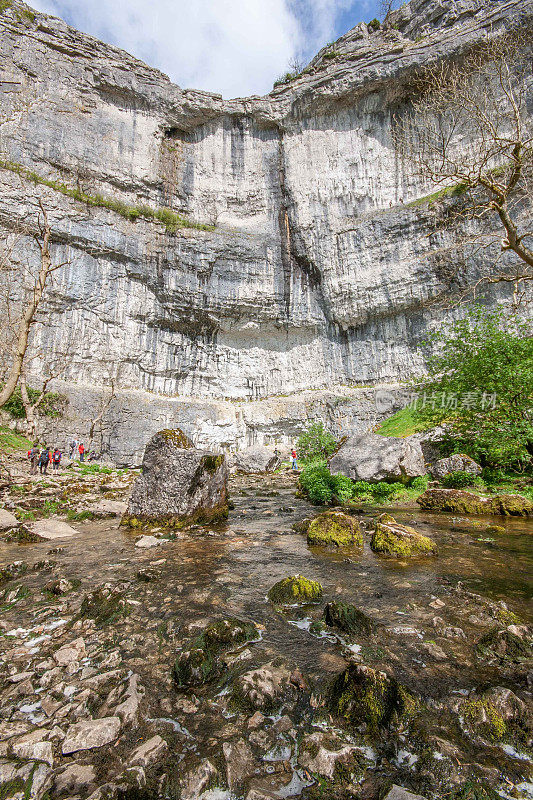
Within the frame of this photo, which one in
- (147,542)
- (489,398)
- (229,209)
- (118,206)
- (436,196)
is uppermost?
(229,209)

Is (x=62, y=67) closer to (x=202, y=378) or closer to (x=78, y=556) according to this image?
(x=202, y=378)

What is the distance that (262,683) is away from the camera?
8.02ft

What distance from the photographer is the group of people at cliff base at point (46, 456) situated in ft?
52.9

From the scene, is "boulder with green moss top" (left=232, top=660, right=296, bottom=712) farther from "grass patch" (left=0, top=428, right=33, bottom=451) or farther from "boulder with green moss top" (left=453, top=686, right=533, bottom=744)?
"grass patch" (left=0, top=428, right=33, bottom=451)

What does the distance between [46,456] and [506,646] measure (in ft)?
60.8

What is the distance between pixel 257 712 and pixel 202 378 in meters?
36.6

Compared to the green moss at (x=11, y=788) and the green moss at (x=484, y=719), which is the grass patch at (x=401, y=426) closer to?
the green moss at (x=484, y=719)

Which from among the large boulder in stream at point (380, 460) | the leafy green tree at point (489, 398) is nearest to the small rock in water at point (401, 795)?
the leafy green tree at point (489, 398)

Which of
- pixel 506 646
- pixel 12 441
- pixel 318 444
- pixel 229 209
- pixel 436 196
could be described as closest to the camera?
pixel 506 646

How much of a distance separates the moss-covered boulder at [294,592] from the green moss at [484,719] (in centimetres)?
194

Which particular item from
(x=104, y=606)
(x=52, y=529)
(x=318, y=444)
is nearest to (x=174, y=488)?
(x=52, y=529)

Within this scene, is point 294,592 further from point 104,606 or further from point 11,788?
point 11,788

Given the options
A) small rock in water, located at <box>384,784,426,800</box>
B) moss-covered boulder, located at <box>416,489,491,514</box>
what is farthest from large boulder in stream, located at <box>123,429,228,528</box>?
small rock in water, located at <box>384,784,426,800</box>

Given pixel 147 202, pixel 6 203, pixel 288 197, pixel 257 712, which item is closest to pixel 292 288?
pixel 288 197
